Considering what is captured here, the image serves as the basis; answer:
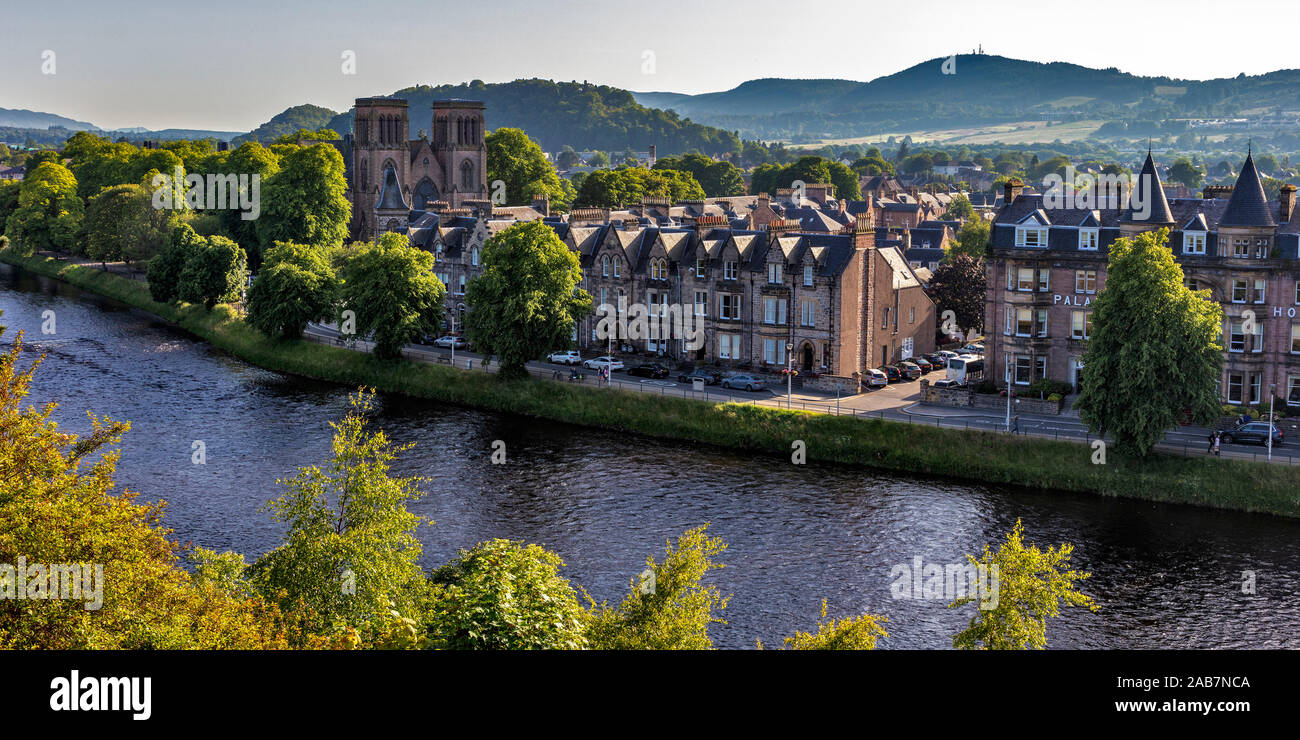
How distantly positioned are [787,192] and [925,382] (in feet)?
237

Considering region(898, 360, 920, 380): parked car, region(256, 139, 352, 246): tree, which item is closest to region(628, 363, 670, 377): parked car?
region(898, 360, 920, 380): parked car

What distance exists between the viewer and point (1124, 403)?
59.7 m

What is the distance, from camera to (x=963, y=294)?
93.1 m

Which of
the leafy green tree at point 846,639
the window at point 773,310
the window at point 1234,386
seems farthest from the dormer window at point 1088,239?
the leafy green tree at point 846,639

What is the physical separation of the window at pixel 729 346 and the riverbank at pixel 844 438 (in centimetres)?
1047

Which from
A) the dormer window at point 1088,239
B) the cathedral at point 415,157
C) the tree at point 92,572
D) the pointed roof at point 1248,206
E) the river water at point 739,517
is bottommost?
the river water at point 739,517

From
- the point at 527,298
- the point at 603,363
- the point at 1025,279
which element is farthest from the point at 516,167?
the point at 1025,279

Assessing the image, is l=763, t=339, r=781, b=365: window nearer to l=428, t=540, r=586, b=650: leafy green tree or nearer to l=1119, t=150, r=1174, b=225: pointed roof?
l=1119, t=150, r=1174, b=225: pointed roof

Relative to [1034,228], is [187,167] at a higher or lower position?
higher

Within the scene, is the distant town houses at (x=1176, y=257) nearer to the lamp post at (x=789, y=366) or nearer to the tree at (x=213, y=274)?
the lamp post at (x=789, y=366)

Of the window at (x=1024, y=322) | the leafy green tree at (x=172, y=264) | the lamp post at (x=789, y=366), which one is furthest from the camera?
the leafy green tree at (x=172, y=264)

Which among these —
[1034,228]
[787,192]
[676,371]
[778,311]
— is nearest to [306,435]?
[676,371]

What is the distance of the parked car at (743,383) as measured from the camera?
249 feet
